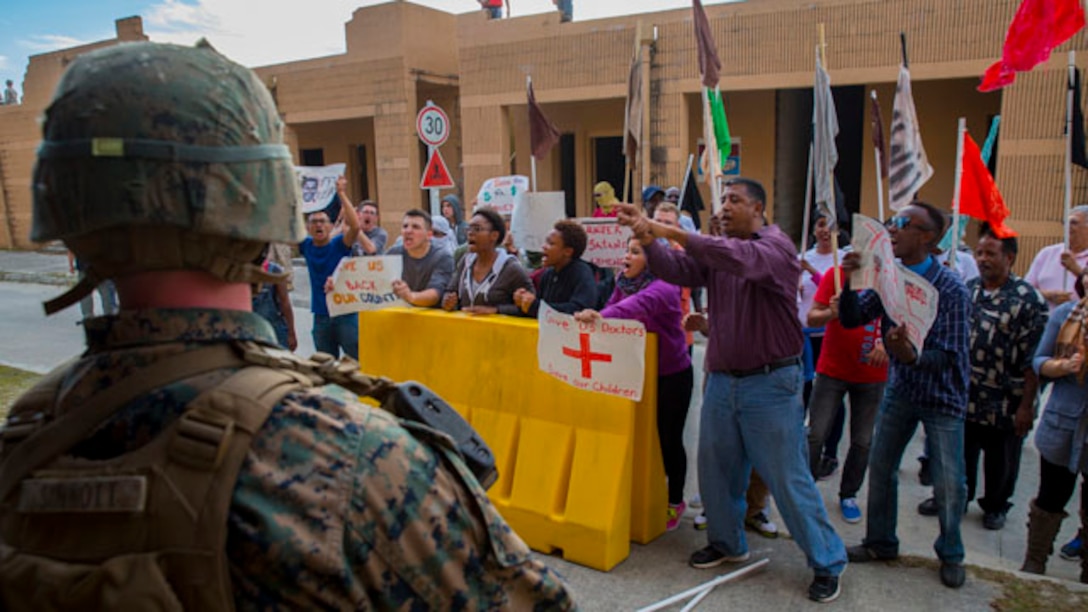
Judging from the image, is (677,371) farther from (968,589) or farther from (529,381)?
(968,589)

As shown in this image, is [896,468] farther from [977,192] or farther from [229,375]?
[229,375]

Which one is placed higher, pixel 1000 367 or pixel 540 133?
pixel 540 133

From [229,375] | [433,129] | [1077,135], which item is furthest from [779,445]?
[433,129]

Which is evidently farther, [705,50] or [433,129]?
[433,129]

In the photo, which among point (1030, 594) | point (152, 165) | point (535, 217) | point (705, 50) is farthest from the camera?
point (535, 217)

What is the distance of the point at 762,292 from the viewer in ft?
12.7

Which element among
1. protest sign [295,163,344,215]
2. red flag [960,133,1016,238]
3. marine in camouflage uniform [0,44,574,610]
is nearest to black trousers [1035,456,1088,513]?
red flag [960,133,1016,238]

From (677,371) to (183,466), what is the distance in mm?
3821

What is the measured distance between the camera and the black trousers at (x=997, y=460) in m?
4.76

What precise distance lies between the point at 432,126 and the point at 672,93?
4.89m

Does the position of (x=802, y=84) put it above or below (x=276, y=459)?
above

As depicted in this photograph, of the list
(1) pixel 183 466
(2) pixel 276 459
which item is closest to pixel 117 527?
(1) pixel 183 466

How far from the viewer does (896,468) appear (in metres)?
4.21

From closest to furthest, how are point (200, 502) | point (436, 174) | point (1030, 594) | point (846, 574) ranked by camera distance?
point (200, 502), point (1030, 594), point (846, 574), point (436, 174)
